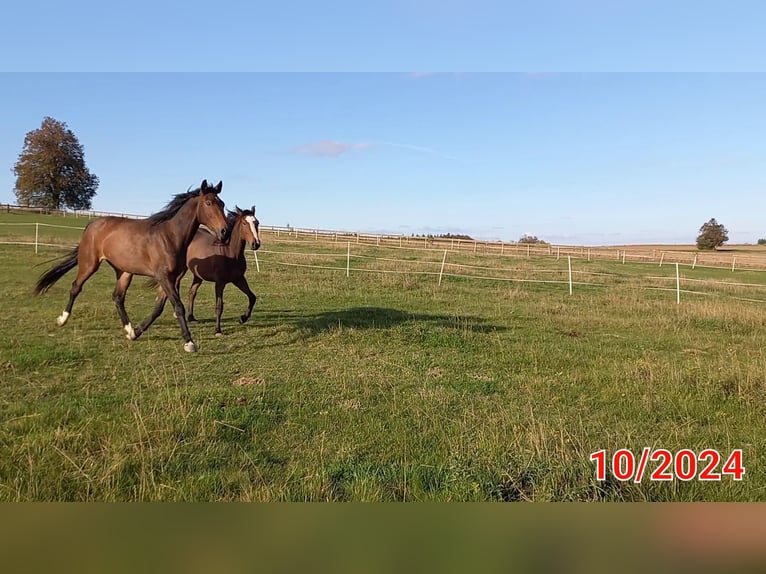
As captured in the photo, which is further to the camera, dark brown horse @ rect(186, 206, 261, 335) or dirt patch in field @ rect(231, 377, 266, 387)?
dark brown horse @ rect(186, 206, 261, 335)

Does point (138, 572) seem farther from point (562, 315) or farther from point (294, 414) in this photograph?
point (562, 315)

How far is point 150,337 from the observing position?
6.54 m

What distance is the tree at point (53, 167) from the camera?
3227mm

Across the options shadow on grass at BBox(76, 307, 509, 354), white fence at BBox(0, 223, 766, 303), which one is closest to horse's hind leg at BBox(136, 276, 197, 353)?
shadow on grass at BBox(76, 307, 509, 354)

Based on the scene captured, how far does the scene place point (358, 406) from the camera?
389cm

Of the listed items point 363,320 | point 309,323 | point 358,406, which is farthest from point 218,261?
point 358,406

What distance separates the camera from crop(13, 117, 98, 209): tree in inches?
127

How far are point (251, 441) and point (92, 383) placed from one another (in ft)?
7.88

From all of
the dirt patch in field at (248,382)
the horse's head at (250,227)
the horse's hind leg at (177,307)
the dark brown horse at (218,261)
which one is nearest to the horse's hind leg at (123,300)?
the horse's hind leg at (177,307)

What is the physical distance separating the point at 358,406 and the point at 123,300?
4.63 m

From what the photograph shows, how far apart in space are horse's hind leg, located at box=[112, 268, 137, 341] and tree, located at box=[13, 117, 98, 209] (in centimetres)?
327

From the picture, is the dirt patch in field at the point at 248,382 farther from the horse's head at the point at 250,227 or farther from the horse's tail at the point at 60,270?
the horse's tail at the point at 60,270

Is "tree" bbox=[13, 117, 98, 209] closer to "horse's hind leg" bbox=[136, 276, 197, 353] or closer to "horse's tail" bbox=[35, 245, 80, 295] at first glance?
"horse's hind leg" bbox=[136, 276, 197, 353]

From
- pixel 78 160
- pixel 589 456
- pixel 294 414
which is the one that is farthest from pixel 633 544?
pixel 78 160
